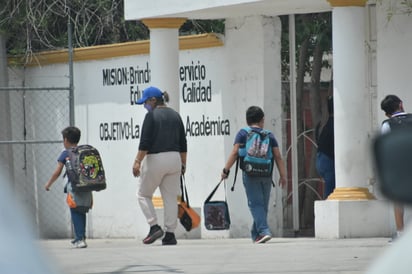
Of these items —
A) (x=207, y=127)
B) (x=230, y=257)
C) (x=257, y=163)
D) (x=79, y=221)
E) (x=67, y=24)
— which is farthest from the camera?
(x=67, y=24)

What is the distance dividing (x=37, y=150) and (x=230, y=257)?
275 inches

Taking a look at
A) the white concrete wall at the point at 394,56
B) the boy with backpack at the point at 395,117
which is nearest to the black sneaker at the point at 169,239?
the white concrete wall at the point at 394,56

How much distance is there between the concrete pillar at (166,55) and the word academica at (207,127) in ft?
1.73

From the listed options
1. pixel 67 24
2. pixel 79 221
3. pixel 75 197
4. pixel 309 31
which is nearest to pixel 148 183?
pixel 75 197

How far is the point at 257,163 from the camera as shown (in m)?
14.0

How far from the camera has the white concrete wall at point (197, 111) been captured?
632 inches

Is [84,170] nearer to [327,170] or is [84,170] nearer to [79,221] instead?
[79,221]

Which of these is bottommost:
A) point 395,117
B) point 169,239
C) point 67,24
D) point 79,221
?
point 169,239

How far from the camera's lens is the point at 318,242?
14.0m

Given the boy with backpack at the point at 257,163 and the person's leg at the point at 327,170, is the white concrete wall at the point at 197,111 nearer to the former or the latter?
the person's leg at the point at 327,170

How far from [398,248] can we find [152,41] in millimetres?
13190

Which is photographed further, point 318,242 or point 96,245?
point 96,245

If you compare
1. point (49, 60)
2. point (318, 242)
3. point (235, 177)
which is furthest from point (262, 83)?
point (49, 60)

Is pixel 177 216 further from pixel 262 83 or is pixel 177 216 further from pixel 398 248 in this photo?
pixel 398 248
